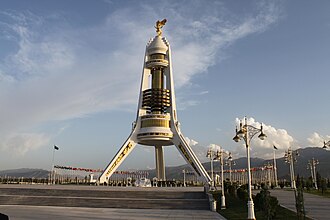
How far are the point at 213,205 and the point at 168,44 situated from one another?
140ft

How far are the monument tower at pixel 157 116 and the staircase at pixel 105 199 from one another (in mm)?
23196

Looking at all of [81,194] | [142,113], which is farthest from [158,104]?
[81,194]

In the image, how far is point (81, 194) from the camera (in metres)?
29.6

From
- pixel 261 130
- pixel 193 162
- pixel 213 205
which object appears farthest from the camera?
pixel 193 162

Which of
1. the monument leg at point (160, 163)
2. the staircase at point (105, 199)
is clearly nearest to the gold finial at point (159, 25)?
the monument leg at point (160, 163)

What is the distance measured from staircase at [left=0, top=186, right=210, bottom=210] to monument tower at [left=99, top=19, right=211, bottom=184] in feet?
76.1

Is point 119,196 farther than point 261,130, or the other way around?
point 119,196

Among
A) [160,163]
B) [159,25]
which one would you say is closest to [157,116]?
[160,163]

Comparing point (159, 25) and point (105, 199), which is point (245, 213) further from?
point (159, 25)

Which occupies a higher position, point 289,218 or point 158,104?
point 158,104

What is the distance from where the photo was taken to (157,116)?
5597 cm

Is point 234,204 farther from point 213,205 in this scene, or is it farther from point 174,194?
point 174,194

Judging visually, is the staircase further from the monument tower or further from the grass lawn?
the monument tower

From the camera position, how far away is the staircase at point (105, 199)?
25.8m
